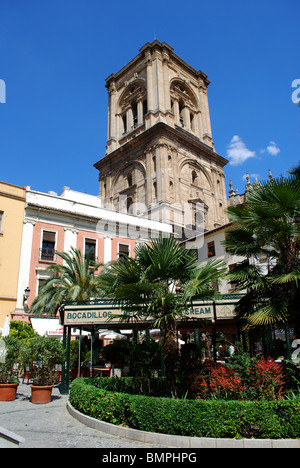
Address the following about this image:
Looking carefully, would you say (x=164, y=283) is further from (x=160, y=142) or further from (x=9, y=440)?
(x=160, y=142)

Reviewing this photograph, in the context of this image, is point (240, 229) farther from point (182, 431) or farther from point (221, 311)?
point (182, 431)

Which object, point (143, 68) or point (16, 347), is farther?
point (143, 68)

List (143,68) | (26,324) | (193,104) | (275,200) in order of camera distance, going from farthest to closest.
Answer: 1. (193,104)
2. (143,68)
3. (26,324)
4. (275,200)

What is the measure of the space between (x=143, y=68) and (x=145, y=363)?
45537 millimetres

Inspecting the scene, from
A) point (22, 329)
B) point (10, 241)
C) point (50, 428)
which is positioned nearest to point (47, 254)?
point (10, 241)

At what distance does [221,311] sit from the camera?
1034cm

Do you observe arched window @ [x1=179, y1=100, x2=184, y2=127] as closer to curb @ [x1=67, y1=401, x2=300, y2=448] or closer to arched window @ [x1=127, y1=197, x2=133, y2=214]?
arched window @ [x1=127, y1=197, x2=133, y2=214]

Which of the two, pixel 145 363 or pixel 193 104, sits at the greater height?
pixel 193 104

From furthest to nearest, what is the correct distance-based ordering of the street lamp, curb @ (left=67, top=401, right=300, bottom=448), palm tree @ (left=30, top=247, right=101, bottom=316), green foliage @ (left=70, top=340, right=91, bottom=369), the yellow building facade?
the yellow building facade → the street lamp → palm tree @ (left=30, top=247, right=101, bottom=316) → green foliage @ (left=70, top=340, right=91, bottom=369) → curb @ (left=67, top=401, right=300, bottom=448)

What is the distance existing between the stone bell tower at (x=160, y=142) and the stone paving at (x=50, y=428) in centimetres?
2850

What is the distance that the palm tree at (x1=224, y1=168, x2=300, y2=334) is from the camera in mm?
8320

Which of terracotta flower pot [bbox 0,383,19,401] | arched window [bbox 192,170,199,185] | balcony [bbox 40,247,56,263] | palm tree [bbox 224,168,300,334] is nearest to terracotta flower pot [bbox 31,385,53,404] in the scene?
terracotta flower pot [bbox 0,383,19,401]

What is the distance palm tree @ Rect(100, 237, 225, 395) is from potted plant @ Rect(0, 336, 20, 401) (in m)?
4.52
